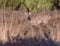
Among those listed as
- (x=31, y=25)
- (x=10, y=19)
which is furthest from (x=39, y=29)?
(x=10, y=19)

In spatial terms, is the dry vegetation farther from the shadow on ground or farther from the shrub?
the shrub

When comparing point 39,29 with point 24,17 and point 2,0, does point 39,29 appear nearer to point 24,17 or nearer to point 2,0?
point 24,17

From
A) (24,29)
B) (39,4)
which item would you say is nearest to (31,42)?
(24,29)

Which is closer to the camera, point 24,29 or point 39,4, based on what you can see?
point 24,29

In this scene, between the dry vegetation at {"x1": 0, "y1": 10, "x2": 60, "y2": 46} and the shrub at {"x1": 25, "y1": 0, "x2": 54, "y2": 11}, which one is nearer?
the dry vegetation at {"x1": 0, "y1": 10, "x2": 60, "y2": 46}

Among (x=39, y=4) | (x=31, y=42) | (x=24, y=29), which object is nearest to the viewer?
(x=31, y=42)

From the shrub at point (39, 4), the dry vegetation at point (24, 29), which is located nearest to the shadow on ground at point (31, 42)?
the dry vegetation at point (24, 29)

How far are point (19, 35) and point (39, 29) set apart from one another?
2.74 feet

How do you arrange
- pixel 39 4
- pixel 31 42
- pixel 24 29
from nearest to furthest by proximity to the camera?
1. pixel 31 42
2. pixel 24 29
3. pixel 39 4

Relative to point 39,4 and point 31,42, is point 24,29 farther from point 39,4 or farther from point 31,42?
point 39,4

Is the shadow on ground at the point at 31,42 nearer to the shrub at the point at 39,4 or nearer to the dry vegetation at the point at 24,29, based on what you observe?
the dry vegetation at the point at 24,29

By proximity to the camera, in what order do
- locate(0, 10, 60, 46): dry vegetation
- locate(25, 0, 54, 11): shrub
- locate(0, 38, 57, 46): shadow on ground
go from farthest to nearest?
locate(25, 0, 54, 11): shrub → locate(0, 10, 60, 46): dry vegetation → locate(0, 38, 57, 46): shadow on ground

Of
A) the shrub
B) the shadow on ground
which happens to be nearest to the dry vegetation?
the shadow on ground

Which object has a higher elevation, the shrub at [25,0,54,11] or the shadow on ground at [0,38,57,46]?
the shrub at [25,0,54,11]
